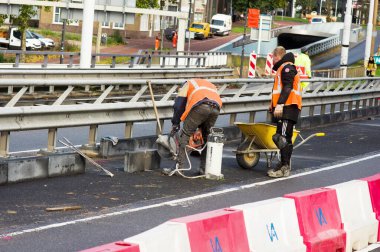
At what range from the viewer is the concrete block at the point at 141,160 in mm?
16484

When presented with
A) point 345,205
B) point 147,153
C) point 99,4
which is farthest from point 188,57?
point 345,205

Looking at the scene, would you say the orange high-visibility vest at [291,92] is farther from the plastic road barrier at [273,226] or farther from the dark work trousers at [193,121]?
the plastic road barrier at [273,226]

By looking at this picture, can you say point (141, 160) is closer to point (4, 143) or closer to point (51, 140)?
point (51, 140)

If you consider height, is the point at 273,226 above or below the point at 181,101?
below

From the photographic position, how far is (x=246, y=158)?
1795 centimetres

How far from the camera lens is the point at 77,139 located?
68.3ft

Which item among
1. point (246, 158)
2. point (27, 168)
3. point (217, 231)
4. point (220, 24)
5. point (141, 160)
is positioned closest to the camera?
point (217, 231)

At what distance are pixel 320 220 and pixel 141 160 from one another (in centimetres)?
614

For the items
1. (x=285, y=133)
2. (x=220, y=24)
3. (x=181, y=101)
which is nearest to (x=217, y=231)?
(x=181, y=101)

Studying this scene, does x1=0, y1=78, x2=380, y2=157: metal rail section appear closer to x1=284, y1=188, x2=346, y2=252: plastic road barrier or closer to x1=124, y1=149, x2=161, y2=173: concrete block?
x1=124, y1=149, x2=161, y2=173: concrete block

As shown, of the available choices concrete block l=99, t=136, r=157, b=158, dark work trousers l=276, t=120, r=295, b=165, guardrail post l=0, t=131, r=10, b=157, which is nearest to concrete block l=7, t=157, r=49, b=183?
guardrail post l=0, t=131, r=10, b=157

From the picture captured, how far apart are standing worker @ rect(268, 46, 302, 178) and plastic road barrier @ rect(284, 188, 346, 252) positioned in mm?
5685

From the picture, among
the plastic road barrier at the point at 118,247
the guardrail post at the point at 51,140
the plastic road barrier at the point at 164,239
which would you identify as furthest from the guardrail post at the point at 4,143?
the plastic road barrier at the point at 118,247

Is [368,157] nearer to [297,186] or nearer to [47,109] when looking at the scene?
[297,186]
